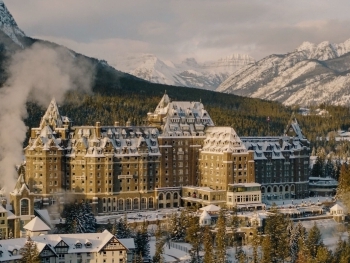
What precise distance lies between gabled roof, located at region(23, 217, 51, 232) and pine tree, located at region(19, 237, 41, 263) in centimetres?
1145

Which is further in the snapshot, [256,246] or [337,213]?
[337,213]

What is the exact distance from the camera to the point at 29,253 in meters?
85.9

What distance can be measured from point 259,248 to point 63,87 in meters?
85.8

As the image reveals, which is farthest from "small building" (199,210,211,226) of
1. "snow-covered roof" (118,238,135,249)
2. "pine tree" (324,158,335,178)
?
"pine tree" (324,158,335,178)

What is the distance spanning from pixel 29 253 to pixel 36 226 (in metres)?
14.7

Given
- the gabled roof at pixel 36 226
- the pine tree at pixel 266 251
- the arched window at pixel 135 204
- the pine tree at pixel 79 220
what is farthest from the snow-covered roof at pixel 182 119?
the pine tree at pixel 266 251

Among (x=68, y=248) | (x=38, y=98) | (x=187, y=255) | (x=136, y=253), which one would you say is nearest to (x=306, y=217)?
(x=187, y=255)

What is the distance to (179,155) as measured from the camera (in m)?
139

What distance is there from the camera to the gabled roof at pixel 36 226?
100 meters

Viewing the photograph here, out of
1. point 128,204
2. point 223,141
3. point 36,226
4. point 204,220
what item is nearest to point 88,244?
point 36,226

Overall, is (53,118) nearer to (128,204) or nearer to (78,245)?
(128,204)

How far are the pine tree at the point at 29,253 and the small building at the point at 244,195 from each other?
4954cm

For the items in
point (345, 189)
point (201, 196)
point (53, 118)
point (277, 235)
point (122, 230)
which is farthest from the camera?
point (53, 118)

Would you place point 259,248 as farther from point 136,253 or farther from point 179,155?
point 179,155
